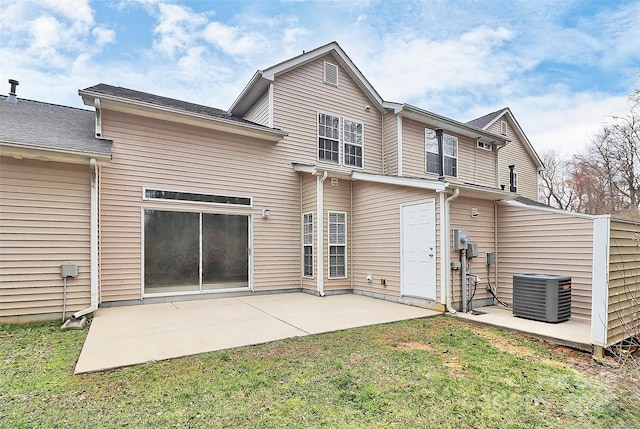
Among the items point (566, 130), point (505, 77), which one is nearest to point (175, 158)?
point (505, 77)

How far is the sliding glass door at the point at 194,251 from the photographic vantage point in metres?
7.31

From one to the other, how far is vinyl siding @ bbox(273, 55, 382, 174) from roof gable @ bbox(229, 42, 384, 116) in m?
0.15

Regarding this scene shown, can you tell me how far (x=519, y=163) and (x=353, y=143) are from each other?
29.8ft

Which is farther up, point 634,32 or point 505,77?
point 505,77

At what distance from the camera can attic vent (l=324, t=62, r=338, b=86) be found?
9.91m

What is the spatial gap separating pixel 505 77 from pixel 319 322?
46.0ft

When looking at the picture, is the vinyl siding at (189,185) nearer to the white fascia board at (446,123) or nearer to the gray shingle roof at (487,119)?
the white fascia board at (446,123)

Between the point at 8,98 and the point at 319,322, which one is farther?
the point at 8,98

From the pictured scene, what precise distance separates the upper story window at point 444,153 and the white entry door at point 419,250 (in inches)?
173

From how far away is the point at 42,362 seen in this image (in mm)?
3797

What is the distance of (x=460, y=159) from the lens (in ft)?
39.3

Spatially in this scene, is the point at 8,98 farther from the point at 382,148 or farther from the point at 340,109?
the point at 382,148

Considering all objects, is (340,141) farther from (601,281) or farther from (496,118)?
(496,118)

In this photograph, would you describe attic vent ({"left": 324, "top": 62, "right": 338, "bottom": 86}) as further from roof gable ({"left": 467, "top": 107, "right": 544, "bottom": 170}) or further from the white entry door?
roof gable ({"left": 467, "top": 107, "right": 544, "bottom": 170})
